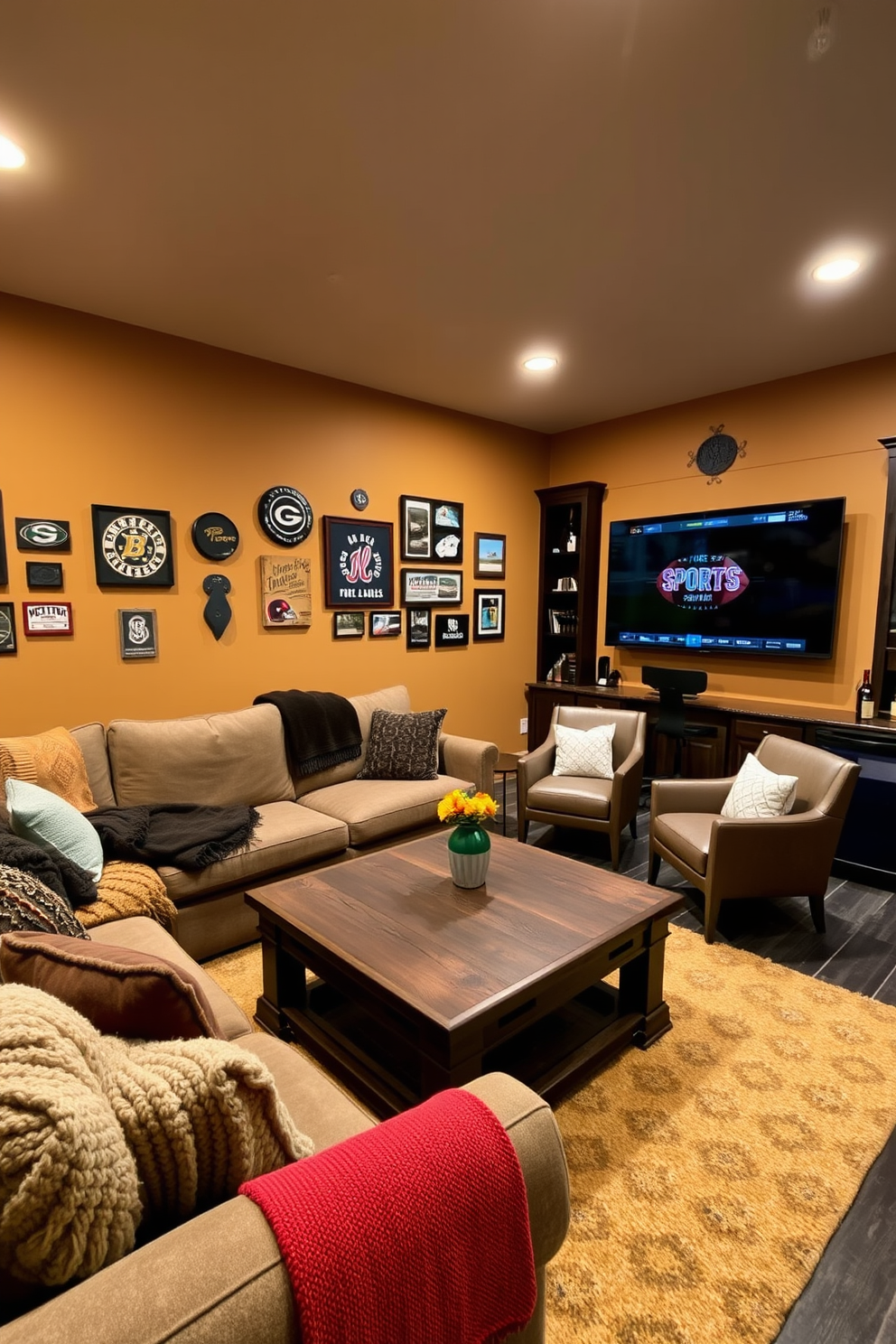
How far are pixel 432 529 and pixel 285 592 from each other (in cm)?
126

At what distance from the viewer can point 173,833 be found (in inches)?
101

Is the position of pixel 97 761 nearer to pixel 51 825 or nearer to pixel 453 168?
pixel 51 825

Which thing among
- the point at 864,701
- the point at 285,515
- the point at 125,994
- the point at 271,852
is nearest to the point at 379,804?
the point at 271,852

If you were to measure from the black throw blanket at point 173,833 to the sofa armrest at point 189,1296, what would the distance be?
186 cm

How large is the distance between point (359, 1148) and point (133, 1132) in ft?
0.90

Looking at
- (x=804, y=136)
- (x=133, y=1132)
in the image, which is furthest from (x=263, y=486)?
(x=133, y=1132)

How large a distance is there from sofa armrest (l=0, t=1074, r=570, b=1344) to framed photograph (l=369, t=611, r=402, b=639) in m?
3.75

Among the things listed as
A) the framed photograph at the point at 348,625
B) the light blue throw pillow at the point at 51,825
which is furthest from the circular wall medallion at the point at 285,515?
the light blue throw pillow at the point at 51,825

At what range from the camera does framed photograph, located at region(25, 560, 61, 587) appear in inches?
119

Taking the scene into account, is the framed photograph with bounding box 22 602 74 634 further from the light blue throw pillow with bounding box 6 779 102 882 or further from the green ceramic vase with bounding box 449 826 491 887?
the green ceramic vase with bounding box 449 826 491 887

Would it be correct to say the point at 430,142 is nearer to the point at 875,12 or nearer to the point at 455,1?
the point at 455,1

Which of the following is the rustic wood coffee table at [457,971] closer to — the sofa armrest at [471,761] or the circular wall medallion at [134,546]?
the sofa armrest at [471,761]

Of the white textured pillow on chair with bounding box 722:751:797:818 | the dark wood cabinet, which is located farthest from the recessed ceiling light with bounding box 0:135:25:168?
the dark wood cabinet

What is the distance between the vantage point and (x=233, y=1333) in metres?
0.63
